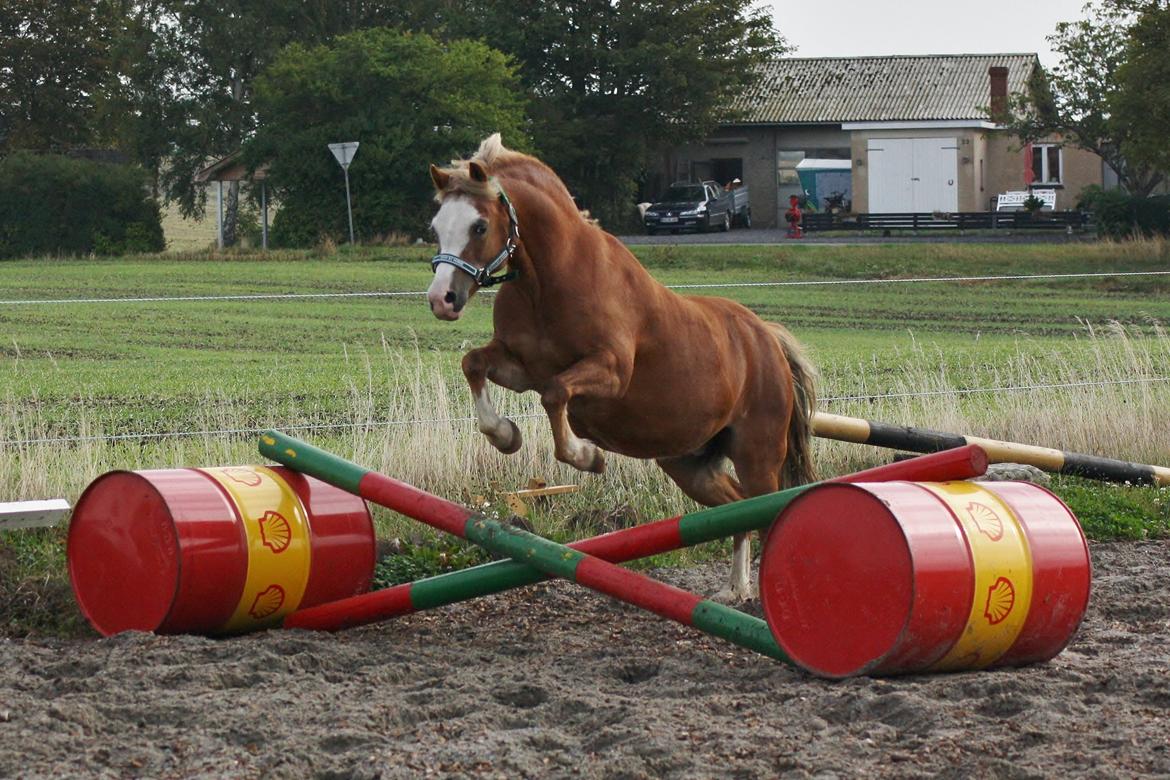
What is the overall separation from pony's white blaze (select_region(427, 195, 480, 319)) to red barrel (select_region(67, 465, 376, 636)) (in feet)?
4.08

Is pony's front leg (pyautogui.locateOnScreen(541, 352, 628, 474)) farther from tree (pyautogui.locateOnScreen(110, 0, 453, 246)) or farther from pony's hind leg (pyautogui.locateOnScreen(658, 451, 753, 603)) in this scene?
tree (pyautogui.locateOnScreen(110, 0, 453, 246))

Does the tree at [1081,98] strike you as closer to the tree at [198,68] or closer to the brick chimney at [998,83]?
the brick chimney at [998,83]

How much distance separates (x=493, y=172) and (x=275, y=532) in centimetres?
163

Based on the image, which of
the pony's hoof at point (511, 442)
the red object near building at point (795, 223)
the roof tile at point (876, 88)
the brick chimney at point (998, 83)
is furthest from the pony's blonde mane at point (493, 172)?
the roof tile at point (876, 88)

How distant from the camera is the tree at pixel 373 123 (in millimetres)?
40969

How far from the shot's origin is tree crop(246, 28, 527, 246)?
41.0 meters

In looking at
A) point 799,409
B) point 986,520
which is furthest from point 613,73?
point 986,520

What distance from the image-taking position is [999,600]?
5.23m

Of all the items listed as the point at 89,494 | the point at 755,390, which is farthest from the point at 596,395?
the point at 89,494

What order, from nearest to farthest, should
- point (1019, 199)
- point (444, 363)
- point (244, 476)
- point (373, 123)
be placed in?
point (244, 476), point (444, 363), point (373, 123), point (1019, 199)

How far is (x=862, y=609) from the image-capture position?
5.18 metres

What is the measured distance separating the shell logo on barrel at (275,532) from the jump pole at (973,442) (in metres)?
2.61

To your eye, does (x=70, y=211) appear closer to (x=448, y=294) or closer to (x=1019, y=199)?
(x=1019, y=199)

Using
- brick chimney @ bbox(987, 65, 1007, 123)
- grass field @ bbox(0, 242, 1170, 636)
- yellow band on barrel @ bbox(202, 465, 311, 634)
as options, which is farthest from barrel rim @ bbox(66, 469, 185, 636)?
brick chimney @ bbox(987, 65, 1007, 123)
